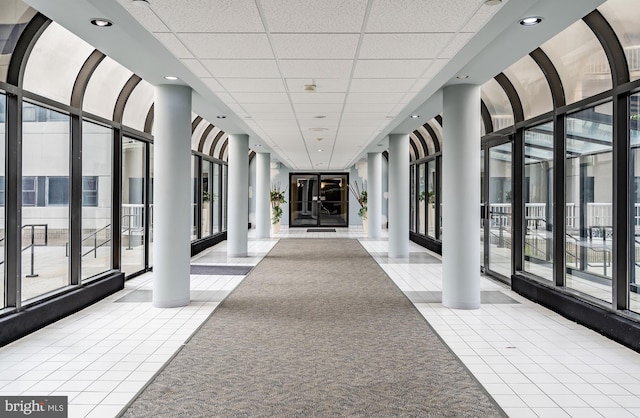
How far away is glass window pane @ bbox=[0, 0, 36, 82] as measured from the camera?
4777 mm

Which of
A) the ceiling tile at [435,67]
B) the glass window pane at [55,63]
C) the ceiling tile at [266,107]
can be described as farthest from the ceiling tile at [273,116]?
the ceiling tile at [435,67]

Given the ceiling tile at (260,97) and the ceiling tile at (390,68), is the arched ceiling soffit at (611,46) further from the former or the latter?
the ceiling tile at (260,97)

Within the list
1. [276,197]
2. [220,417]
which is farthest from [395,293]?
[276,197]

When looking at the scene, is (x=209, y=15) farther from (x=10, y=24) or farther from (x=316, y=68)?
(x=10, y=24)

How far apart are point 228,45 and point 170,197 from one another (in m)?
2.69

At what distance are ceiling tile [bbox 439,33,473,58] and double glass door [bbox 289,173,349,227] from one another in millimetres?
19903

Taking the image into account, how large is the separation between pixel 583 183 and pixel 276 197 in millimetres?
14698

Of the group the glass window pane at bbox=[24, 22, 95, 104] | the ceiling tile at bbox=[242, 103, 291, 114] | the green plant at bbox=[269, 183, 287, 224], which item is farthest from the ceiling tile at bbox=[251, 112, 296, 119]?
the green plant at bbox=[269, 183, 287, 224]

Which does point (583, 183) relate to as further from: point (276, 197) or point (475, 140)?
point (276, 197)

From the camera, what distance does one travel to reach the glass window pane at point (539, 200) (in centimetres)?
698

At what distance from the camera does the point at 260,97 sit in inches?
258

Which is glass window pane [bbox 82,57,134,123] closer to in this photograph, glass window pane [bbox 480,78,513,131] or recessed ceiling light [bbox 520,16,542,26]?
recessed ceiling light [bbox 520,16,542,26]

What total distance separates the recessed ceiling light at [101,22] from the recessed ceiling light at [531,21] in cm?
337

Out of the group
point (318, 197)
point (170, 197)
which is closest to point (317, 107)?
point (170, 197)
